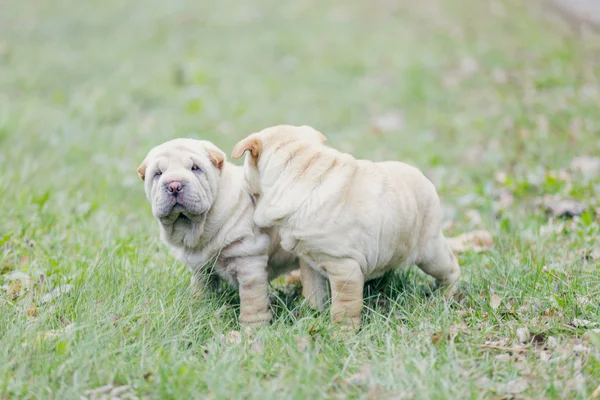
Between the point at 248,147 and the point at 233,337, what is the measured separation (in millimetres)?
965

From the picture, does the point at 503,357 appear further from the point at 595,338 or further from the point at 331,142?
the point at 331,142

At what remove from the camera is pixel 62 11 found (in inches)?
487

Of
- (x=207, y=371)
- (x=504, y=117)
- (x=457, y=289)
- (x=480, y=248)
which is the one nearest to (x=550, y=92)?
(x=504, y=117)

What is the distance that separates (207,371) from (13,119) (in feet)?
17.6

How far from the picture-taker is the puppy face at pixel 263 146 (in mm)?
3691

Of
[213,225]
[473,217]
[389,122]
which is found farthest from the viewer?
[389,122]

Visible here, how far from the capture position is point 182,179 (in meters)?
3.52

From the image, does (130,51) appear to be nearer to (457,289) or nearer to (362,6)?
(362,6)

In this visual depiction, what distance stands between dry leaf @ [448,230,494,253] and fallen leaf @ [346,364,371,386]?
6.32 feet

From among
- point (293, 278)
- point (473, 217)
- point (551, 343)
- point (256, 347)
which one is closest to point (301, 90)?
point (473, 217)

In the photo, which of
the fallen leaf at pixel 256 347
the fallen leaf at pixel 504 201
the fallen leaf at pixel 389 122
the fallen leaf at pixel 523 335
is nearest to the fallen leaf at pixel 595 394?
the fallen leaf at pixel 523 335

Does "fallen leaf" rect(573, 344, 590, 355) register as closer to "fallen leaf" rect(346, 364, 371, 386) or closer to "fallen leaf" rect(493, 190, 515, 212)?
"fallen leaf" rect(346, 364, 371, 386)

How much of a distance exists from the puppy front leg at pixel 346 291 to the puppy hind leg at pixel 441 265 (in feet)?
2.01

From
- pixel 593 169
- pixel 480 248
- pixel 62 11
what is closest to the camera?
pixel 480 248
